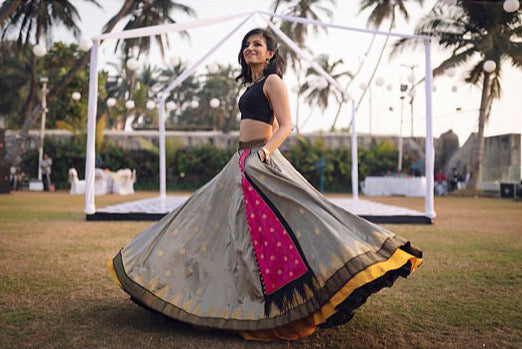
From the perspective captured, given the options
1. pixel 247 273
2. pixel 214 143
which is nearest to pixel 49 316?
pixel 247 273

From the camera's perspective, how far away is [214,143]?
21.3m

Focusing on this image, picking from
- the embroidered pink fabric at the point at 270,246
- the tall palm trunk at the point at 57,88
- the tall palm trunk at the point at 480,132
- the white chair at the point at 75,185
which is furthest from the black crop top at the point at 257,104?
the tall palm trunk at the point at 480,132

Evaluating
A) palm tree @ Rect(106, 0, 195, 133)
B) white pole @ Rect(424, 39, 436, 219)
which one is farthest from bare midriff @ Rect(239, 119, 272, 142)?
palm tree @ Rect(106, 0, 195, 133)

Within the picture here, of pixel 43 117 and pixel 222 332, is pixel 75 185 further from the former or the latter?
pixel 222 332

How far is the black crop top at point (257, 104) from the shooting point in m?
2.62

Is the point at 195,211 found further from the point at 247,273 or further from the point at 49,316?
the point at 49,316

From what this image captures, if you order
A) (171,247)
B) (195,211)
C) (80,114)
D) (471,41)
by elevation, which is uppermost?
(471,41)

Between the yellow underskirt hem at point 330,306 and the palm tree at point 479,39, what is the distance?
56.9 feet

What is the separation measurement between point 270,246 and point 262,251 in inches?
1.8

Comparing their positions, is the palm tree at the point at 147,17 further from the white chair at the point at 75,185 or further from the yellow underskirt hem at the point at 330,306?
the yellow underskirt hem at the point at 330,306

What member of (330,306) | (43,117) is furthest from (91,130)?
(43,117)

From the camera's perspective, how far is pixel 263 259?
7.78ft

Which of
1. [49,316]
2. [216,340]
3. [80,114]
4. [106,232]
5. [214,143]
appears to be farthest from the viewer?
[80,114]

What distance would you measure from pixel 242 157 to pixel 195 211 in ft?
1.22
